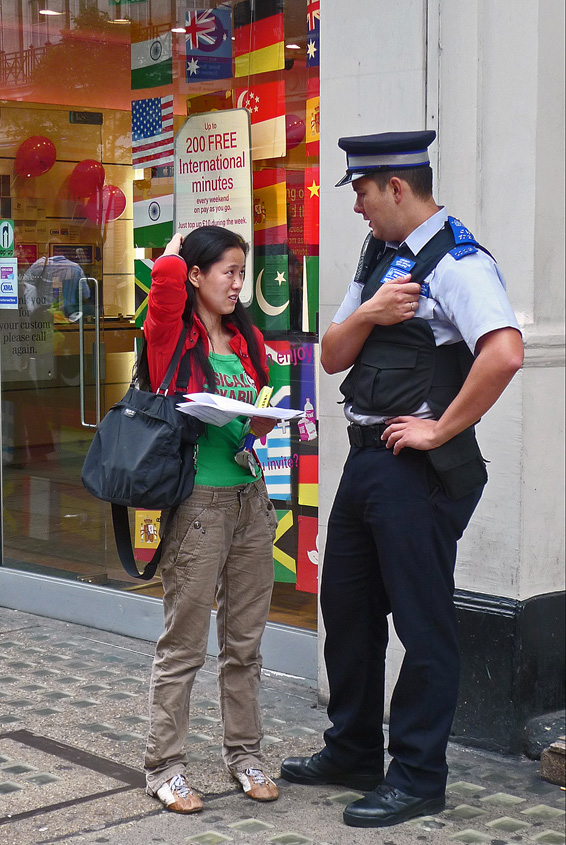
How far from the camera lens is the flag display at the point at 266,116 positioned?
528cm

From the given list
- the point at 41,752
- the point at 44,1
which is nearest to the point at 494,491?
the point at 41,752

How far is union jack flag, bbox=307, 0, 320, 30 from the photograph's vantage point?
16.6ft

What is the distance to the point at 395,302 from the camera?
140 inches

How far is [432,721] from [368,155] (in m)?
1.75

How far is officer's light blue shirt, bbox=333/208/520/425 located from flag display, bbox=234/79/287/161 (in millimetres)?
1751

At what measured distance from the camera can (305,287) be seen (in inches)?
206

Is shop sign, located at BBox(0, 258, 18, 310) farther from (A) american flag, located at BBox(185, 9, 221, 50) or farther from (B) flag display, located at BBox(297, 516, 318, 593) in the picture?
(B) flag display, located at BBox(297, 516, 318, 593)

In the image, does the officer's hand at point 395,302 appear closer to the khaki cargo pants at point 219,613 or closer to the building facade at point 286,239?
the khaki cargo pants at point 219,613

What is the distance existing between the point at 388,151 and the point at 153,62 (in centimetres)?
262

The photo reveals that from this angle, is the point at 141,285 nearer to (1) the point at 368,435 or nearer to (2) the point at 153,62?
(2) the point at 153,62

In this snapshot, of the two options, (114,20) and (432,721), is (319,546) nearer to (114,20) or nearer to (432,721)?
(432,721)

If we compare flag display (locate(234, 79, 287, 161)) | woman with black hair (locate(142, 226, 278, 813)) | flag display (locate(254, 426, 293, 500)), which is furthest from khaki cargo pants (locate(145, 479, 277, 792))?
flag display (locate(234, 79, 287, 161))

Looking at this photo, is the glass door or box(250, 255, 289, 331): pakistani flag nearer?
box(250, 255, 289, 331): pakistani flag

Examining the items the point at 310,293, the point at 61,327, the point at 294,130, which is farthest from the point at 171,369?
the point at 61,327
